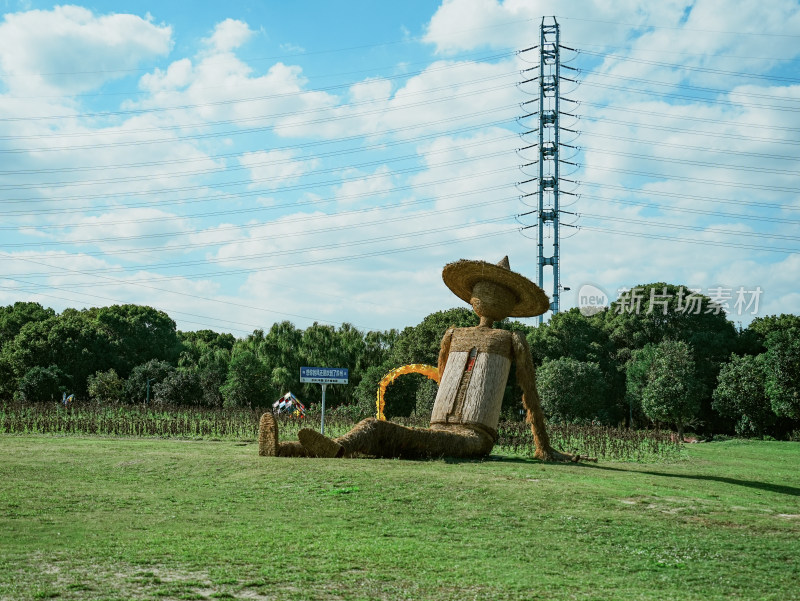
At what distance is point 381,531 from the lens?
8.33 metres

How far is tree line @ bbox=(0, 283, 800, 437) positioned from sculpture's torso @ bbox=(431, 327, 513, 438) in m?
15.6

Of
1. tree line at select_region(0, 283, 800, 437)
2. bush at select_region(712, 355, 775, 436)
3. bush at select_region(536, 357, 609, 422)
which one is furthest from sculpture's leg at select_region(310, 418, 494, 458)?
bush at select_region(712, 355, 775, 436)

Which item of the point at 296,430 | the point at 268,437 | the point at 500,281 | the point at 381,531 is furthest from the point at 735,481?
the point at 296,430

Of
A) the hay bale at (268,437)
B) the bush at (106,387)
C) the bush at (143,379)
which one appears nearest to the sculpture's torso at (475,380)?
the hay bale at (268,437)

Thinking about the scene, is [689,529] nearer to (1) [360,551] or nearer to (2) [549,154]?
(1) [360,551]

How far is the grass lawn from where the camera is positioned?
6.27 meters

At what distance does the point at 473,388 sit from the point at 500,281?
2433mm

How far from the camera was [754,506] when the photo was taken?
424 inches

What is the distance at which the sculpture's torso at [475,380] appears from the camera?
1565 cm

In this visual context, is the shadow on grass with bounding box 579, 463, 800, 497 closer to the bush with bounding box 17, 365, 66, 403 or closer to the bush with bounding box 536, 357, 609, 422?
the bush with bounding box 536, 357, 609, 422

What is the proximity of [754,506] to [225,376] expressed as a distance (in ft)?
121

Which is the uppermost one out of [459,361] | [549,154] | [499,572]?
[549,154]

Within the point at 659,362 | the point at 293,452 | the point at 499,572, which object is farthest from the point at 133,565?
the point at 659,362

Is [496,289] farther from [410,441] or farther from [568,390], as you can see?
[568,390]
